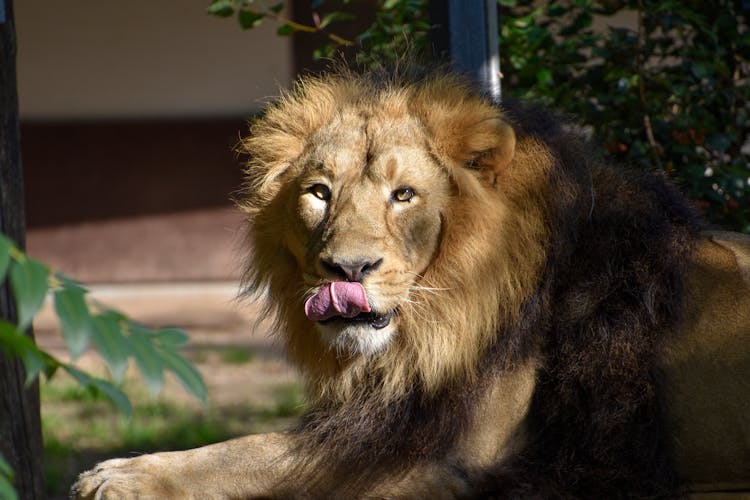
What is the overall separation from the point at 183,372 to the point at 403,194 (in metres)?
1.72

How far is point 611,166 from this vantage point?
10.2ft

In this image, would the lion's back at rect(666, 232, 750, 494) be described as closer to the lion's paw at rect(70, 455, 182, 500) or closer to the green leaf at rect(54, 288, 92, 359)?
the lion's paw at rect(70, 455, 182, 500)

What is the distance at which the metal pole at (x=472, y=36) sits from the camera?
356cm

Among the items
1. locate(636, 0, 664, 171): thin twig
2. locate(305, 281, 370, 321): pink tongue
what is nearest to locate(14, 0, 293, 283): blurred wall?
locate(636, 0, 664, 171): thin twig

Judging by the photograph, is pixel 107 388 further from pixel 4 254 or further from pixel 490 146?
pixel 490 146

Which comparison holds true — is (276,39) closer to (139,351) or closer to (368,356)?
(368,356)

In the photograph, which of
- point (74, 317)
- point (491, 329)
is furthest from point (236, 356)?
point (74, 317)

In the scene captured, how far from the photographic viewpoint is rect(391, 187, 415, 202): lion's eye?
2.89 meters

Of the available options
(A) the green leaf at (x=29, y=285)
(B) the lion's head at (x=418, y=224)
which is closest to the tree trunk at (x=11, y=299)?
(B) the lion's head at (x=418, y=224)

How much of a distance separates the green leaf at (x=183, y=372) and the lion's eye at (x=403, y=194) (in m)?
1.70

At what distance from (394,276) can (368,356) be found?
28 cm

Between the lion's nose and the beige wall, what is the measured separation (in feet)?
19.2

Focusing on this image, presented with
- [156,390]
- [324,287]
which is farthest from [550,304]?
[156,390]

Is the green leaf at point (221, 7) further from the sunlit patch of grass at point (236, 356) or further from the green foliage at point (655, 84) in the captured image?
the sunlit patch of grass at point (236, 356)
